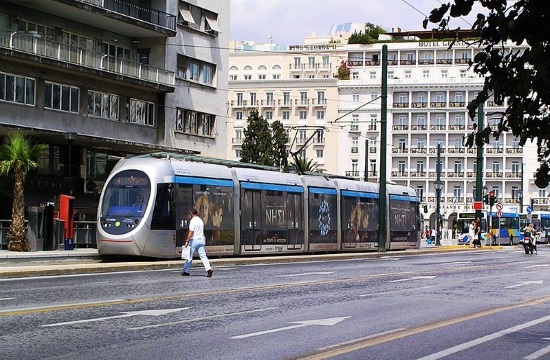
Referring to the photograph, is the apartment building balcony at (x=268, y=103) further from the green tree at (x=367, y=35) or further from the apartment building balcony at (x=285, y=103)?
the green tree at (x=367, y=35)

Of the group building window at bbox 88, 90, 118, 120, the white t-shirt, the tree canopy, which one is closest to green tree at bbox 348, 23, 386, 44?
the tree canopy

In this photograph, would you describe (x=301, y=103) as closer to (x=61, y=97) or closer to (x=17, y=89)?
(x=61, y=97)

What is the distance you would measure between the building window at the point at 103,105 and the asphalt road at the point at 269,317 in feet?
67.1

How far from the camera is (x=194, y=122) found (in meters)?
52.2

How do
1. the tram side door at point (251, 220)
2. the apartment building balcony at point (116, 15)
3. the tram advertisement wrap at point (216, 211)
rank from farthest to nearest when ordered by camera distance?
1. the apartment building balcony at point (116, 15)
2. the tram side door at point (251, 220)
3. the tram advertisement wrap at point (216, 211)

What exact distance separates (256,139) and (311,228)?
148ft

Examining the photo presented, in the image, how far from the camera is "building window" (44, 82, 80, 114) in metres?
41.3

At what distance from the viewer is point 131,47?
4828 centimetres

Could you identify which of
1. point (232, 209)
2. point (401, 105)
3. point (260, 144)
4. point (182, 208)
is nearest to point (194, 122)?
point (232, 209)

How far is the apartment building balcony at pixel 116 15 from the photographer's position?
40656 millimetres

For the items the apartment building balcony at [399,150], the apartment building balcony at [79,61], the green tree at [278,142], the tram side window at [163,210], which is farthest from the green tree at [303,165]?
the tram side window at [163,210]

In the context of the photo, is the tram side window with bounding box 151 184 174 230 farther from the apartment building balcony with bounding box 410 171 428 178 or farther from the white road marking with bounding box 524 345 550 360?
the apartment building balcony with bounding box 410 171 428 178

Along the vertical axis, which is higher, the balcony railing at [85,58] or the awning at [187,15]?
the awning at [187,15]

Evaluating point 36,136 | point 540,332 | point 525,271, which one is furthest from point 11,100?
point 540,332
